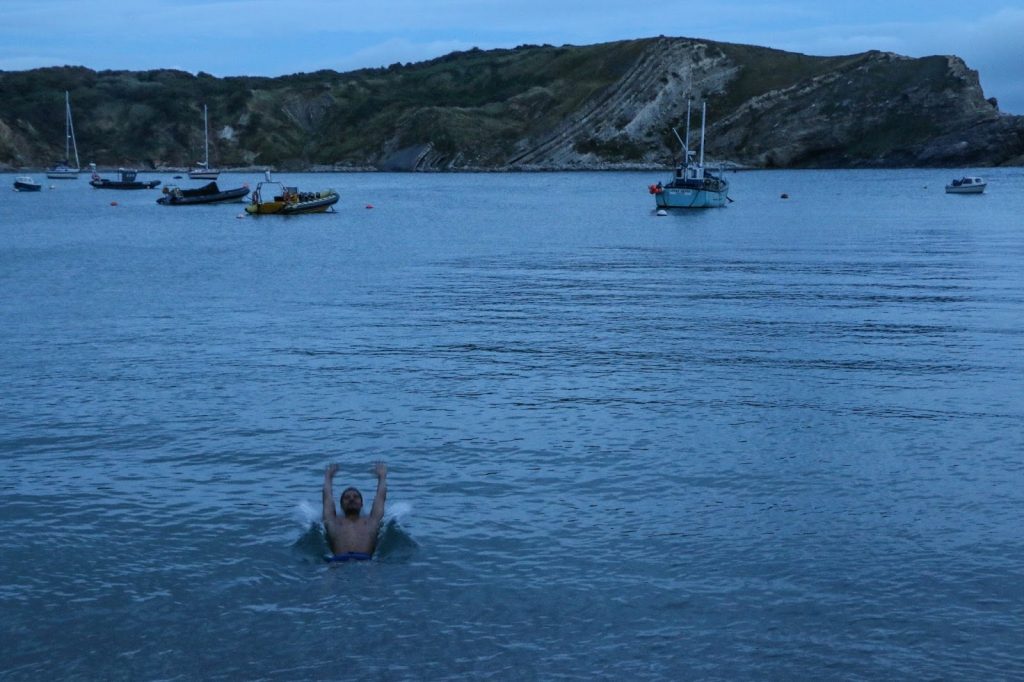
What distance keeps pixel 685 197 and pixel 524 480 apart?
68.5m

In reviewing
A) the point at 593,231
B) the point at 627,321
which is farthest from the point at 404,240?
the point at 627,321

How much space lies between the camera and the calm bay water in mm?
12234

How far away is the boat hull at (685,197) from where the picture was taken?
83625 millimetres

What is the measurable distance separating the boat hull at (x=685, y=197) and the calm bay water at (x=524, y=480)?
1735 inches

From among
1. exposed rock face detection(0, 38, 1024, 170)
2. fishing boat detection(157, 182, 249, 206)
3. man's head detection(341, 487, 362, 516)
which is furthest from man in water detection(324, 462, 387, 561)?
exposed rock face detection(0, 38, 1024, 170)

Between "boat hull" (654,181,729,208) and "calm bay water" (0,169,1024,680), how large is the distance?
44068 mm

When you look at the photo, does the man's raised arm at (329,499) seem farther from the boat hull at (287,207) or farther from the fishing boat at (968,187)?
the fishing boat at (968,187)

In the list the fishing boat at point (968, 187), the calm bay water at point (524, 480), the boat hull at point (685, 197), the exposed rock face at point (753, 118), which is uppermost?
the exposed rock face at point (753, 118)

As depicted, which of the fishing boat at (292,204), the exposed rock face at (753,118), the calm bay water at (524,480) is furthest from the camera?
the exposed rock face at (753,118)

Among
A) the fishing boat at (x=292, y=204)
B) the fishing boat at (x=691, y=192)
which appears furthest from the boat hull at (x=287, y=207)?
the fishing boat at (x=691, y=192)

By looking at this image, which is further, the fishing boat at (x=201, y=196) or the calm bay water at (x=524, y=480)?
the fishing boat at (x=201, y=196)

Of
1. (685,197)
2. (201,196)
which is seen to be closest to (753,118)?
(201,196)

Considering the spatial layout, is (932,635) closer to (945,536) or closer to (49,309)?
(945,536)

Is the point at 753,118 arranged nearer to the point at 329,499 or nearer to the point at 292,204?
the point at 292,204
